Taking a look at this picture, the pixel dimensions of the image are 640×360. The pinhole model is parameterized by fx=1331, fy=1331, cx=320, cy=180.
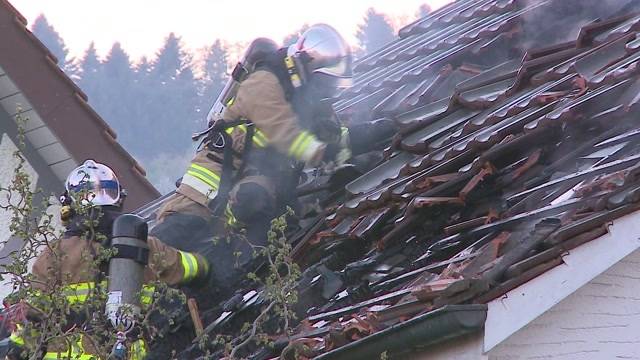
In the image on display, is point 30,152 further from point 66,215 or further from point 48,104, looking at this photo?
point 66,215

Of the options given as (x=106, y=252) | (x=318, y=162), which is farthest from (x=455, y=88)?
(x=106, y=252)

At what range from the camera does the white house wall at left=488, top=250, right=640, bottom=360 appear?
16.5ft

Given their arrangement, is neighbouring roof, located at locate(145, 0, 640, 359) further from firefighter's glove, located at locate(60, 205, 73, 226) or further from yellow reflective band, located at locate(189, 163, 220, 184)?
firefighter's glove, located at locate(60, 205, 73, 226)

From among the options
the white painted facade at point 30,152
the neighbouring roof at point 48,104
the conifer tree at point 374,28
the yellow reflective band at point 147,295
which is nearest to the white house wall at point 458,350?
the yellow reflective band at point 147,295

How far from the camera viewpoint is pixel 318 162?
7.88 m

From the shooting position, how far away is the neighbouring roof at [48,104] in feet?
35.8

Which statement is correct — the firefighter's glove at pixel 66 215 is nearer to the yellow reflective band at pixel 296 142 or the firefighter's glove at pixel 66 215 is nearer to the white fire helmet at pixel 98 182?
the white fire helmet at pixel 98 182

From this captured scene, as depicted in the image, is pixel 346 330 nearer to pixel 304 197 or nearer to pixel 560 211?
pixel 560 211

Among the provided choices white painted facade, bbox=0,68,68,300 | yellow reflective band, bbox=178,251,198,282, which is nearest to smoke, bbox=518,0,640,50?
yellow reflective band, bbox=178,251,198,282

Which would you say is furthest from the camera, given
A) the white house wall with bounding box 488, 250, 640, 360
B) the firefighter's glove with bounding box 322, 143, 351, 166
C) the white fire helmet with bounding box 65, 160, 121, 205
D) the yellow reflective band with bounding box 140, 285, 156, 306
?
the firefighter's glove with bounding box 322, 143, 351, 166

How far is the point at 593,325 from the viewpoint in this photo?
16.7 ft

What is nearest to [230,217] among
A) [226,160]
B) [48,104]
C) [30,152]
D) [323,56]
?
[226,160]

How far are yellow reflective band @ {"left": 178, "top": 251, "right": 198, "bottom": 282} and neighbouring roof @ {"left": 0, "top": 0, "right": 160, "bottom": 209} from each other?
378cm

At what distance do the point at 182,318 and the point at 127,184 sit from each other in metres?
4.32
